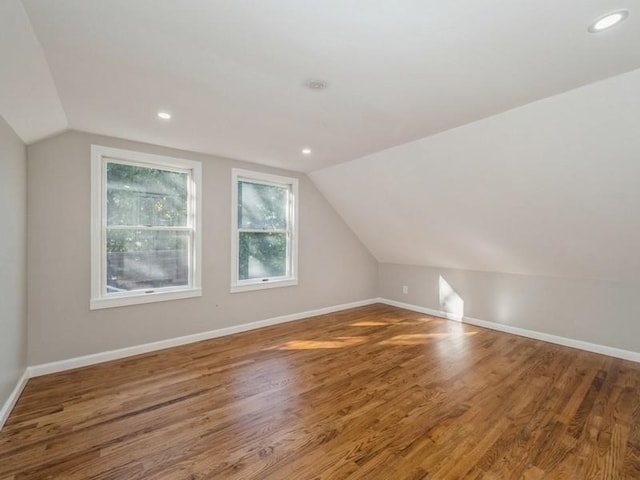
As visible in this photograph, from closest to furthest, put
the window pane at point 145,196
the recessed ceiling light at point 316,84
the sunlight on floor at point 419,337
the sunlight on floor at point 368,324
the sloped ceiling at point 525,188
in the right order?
the recessed ceiling light at point 316,84, the sloped ceiling at point 525,188, the window pane at point 145,196, the sunlight on floor at point 419,337, the sunlight on floor at point 368,324

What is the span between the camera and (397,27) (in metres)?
1.53

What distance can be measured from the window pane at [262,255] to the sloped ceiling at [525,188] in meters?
1.19

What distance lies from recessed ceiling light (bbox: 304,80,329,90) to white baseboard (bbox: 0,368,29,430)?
123 inches

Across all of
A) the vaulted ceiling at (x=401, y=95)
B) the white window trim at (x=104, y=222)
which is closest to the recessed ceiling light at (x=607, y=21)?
the vaulted ceiling at (x=401, y=95)

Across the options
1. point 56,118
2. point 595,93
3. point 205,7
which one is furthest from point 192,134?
point 595,93

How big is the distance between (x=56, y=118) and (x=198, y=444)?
283 cm

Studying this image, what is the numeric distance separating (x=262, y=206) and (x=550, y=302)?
4.04 metres

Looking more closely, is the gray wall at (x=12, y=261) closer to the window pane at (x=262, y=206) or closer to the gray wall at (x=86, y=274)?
the gray wall at (x=86, y=274)

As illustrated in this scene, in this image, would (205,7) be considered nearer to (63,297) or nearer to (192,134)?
(192,134)

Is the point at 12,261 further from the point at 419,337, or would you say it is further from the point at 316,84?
the point at 419,337

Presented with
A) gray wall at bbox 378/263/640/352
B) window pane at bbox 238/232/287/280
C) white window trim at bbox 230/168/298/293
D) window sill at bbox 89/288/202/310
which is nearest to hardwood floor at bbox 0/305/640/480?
gray wall at bbox 378/263/640/352

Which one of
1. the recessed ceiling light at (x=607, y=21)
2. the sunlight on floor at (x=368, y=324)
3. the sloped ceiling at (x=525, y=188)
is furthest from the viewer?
the sunlight on floor at (x=368, y=324)

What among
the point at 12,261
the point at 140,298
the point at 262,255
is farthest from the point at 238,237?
the point at 12,261

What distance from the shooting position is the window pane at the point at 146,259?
332 cm
